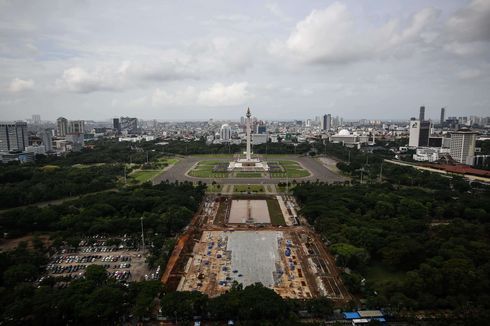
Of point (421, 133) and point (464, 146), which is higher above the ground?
point (421, 133)

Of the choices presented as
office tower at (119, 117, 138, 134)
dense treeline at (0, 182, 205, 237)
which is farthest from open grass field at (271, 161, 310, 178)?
office tower at (119, 117, 138, 134)

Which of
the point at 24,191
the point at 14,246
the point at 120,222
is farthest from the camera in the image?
the point at 24,191

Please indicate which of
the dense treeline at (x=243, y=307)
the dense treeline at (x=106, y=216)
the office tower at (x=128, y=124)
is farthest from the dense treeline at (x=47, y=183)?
the office tower at (x=128, y=124)

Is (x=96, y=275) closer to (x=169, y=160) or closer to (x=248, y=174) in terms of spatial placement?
(x=248, y=174)

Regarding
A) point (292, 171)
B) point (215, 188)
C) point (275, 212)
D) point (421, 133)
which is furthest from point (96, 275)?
point (421, 133)

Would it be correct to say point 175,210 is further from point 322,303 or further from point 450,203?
point 450,203

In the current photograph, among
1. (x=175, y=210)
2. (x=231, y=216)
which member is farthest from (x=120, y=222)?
(x=231, y=216)
